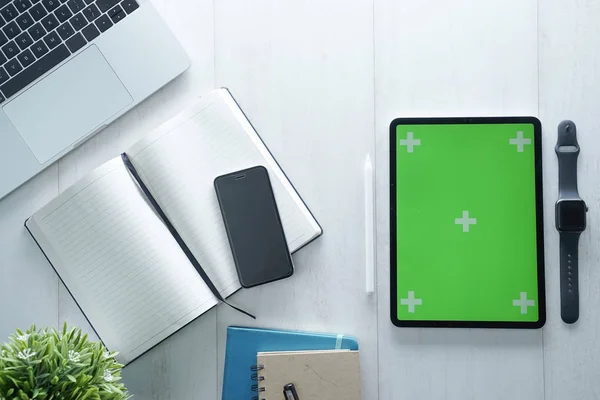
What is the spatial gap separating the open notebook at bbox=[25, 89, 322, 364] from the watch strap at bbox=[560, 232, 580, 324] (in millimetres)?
332

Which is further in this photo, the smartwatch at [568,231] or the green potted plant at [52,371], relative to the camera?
the smartwatch at [568,231]

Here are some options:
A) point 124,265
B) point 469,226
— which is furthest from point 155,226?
point 469,226

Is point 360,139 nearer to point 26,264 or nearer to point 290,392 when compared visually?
point 290,392

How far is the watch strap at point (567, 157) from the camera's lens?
2.89 feet

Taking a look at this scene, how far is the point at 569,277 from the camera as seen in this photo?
2.88 feet

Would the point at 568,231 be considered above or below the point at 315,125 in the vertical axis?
below

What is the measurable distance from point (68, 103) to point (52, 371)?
366mm

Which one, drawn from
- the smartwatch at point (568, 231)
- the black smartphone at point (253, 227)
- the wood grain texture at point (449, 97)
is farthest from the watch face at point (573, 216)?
the black smartphone at point (253, 227)

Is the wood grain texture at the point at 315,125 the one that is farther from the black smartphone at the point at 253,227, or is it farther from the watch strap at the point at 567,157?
the watch strap at the point at 567,157

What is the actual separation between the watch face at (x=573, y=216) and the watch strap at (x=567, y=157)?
2cm

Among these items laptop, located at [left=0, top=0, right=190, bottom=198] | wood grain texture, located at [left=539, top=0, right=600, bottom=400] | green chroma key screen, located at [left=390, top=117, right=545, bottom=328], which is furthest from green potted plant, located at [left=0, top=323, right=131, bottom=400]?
wood grain texture, located at [left=539, top=0, right=600, bottom=400]

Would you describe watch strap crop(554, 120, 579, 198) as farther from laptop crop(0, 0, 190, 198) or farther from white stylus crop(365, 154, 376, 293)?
laptop crop(0, 0, 190, 198)

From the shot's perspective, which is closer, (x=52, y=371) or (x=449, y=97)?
(x=52, y=371)

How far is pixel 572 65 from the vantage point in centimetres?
89
